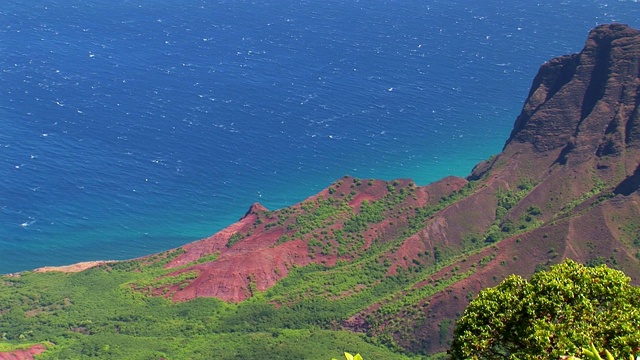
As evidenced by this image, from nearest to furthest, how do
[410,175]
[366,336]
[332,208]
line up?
[366,336], [332,208], [410,175]

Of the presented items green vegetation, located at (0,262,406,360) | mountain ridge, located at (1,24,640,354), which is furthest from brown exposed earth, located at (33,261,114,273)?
green vegetation, located at (0,262,406,360)

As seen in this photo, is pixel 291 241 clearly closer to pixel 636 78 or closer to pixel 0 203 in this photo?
pixel 636 78

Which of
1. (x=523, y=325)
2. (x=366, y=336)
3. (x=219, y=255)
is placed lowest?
(x=523, y=325)

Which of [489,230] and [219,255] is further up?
[219,255]

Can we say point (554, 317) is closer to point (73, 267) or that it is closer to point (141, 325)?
point (141, 325)

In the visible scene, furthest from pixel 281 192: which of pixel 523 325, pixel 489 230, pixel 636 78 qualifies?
pixel 523 325

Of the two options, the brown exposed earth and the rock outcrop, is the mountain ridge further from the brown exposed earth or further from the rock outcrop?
the brown exposed earth
